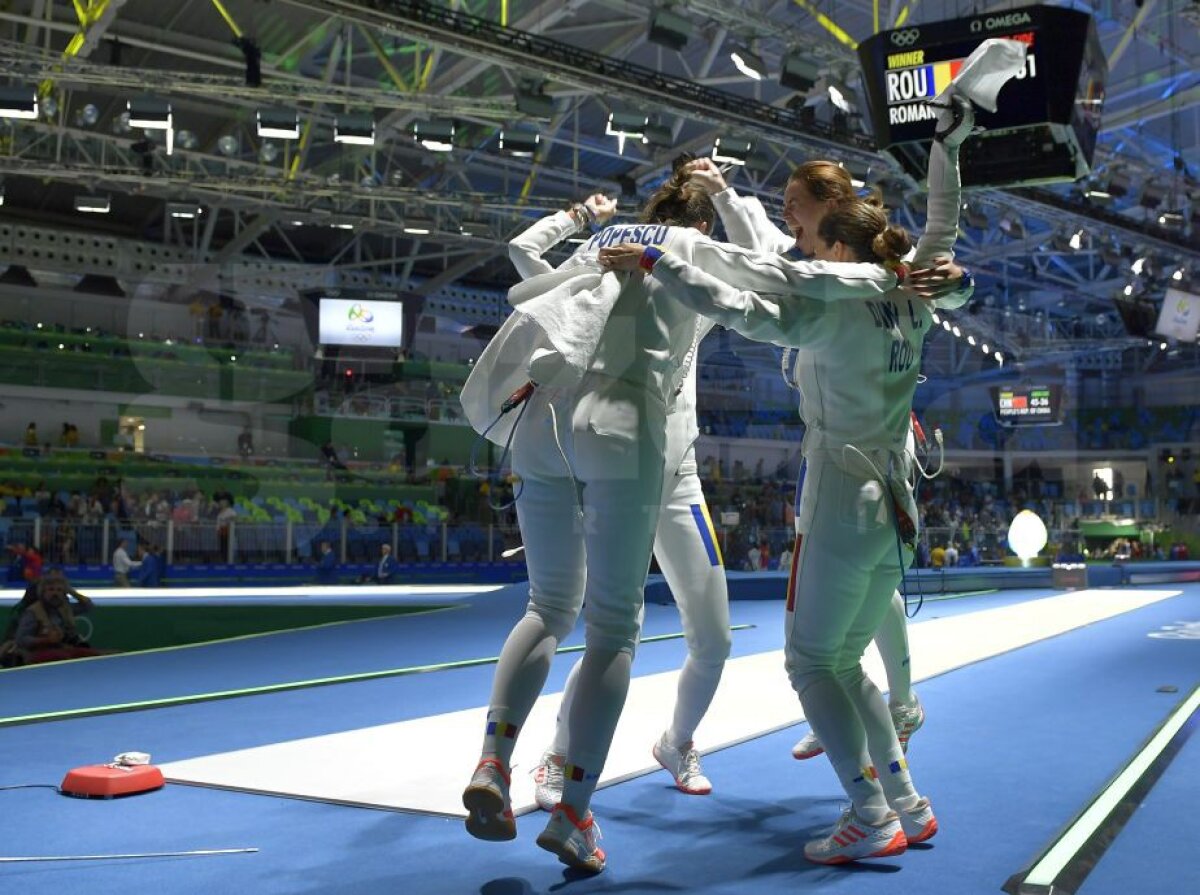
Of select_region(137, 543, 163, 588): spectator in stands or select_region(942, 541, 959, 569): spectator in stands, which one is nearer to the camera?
select_region(137, 543, 163, 588): spectator in stands

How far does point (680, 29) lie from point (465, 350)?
676 inches

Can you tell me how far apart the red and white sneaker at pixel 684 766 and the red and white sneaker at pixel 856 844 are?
1.98ft

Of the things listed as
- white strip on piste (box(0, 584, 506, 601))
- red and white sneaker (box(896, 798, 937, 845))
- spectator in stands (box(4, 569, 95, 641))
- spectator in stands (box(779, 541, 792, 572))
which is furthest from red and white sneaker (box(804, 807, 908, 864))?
spectator in stands (box(779, 541, 792, 572))

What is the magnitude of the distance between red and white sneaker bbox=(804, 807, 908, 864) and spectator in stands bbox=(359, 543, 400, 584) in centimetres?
1381

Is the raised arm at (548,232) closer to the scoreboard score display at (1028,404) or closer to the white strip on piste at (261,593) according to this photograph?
the white strip on piste at (261,593)

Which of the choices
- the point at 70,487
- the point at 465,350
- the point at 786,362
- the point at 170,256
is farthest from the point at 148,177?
the point at 786,362

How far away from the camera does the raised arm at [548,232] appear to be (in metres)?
2.92

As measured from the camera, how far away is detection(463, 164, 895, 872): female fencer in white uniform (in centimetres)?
244

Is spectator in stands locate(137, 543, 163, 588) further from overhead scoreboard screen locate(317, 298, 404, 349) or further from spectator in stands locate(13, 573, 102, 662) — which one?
overhead scoreboard screen locate(317, 298, 404, 349)

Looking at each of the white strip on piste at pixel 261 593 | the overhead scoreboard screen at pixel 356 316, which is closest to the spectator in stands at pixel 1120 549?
the overhead scoreboard screen at pixel 356 316

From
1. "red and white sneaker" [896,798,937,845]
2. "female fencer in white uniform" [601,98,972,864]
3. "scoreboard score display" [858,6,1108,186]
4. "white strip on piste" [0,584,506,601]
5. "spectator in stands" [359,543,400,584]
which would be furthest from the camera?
"spectator in stands" [359,543,400,584]

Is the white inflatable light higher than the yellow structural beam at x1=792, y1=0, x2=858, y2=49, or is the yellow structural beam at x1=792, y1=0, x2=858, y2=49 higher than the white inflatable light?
the yellow structural beam at x1=792, y1=0, x2=858, y2=49

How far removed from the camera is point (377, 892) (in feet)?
7.29

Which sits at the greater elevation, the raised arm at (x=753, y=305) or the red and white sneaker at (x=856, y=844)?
the raised arm at (x=753, y=305)
